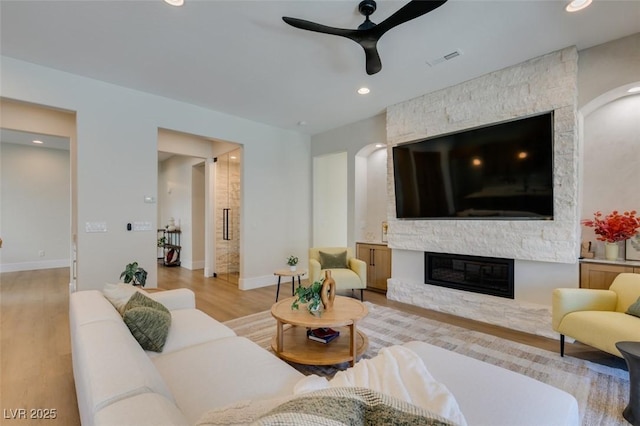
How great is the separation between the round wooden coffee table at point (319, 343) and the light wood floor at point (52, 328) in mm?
1384

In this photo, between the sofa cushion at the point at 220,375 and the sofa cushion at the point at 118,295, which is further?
the sofa cushion at the point at 118,295

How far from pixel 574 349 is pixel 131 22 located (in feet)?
17.0

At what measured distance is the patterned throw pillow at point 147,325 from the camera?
1.75 m

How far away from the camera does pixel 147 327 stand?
1780mm

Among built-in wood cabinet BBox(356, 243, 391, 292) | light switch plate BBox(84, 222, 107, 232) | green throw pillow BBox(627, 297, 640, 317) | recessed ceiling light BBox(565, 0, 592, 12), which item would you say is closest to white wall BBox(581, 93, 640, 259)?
green throw pillow BBox(627, 297, 640, 317)

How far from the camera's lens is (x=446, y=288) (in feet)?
13.1

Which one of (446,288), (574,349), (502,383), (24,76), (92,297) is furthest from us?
(446,288)

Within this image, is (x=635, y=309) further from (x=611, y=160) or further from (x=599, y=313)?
(x=611, y=160)

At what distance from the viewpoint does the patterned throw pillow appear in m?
1.75

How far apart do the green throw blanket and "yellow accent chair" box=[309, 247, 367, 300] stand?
3.40 meters

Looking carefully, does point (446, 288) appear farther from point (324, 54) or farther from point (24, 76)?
point (24, 76)

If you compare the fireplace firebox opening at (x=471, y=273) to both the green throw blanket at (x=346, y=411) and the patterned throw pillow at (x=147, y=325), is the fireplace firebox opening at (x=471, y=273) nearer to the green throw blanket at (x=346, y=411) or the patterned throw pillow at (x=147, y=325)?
the green throw blanket at (x=346, y=411)

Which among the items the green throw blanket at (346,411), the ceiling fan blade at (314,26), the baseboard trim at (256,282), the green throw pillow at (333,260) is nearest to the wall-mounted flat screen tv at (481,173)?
the green throw pillow at (333,260)

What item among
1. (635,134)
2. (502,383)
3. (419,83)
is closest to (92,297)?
(502,383)
